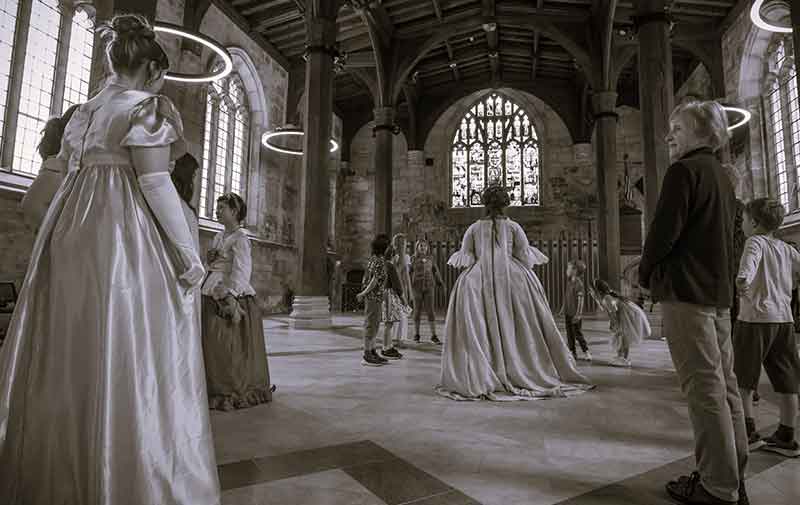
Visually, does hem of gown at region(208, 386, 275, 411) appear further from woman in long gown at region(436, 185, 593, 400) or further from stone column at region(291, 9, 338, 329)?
stone column at region(291, 9, 338, 329)

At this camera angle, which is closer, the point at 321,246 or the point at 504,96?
the point at 321,246

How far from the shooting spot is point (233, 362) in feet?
9.78

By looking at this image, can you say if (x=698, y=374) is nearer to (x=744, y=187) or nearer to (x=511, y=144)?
(x=744, y=187)

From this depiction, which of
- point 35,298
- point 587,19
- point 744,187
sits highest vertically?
point 587,19

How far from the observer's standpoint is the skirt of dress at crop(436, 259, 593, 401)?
331 centimetres

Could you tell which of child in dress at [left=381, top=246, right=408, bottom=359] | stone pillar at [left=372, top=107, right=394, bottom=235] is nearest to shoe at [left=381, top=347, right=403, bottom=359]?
child in dress at [left=381, top=246, right=408, bottom=359]

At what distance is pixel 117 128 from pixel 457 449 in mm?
1948

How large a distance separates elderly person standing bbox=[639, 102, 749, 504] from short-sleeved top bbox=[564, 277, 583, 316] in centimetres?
336

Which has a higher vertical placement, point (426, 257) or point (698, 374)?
point (426, 257)

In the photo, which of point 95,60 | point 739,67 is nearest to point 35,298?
point 95,60

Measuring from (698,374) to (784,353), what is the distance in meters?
1.08

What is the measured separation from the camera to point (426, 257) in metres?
7.39

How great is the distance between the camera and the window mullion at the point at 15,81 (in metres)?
7.04

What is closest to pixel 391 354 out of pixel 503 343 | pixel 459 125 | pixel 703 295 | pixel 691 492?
pixel 503 343
